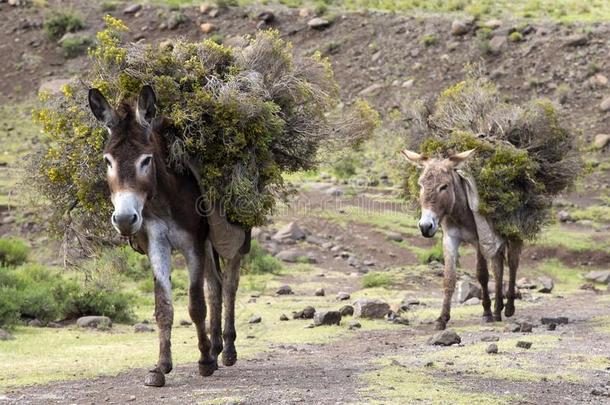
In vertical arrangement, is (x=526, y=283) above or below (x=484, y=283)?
below

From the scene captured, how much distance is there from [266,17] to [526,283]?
27060 mm

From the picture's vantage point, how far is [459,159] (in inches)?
496

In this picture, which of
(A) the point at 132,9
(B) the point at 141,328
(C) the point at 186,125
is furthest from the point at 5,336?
(A) the point at 132,9

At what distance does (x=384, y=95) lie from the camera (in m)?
37.7

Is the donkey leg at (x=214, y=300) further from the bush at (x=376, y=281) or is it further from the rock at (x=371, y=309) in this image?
the bush at (x=376, y=281)

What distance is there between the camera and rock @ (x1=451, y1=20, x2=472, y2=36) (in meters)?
40.1

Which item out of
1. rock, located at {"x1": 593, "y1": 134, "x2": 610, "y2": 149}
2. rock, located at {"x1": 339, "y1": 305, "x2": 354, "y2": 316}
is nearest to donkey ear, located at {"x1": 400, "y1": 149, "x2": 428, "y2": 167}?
rock, located at {"x1": 339, "y1": 305, "x2": 354, "y2": 316}

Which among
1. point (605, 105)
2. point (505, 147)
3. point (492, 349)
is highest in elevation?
point (605, 105)

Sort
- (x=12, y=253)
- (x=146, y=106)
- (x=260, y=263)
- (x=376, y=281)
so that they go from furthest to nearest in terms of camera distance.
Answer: (x=260, y=263) → (x=12, y=253) → (x=376, y=281) → (x=146, y=106)

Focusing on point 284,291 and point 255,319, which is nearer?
point 255,319

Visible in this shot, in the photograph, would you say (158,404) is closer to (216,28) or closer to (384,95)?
(384,95)

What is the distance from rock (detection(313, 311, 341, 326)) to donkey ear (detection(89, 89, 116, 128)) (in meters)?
5.88

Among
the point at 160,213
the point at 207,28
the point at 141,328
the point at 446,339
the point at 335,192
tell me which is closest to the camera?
the point at 160,213

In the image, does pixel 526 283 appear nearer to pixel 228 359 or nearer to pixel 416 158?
pixel 416 158
